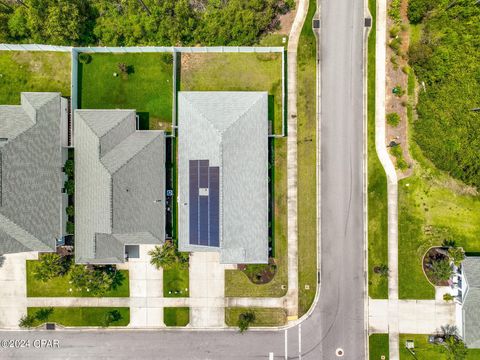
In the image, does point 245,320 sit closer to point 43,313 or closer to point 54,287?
point 54,287

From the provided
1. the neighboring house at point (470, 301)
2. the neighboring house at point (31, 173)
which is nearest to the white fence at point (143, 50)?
the neighboring house at point (31, 173)

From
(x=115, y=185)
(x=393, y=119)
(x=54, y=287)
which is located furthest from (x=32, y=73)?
(x=393, y=119)

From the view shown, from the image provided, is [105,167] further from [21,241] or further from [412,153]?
[412,153]

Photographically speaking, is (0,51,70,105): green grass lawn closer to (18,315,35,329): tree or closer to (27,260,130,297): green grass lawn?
(27,260,130,297): green grass lawn

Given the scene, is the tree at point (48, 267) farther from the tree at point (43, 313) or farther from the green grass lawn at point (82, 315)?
the green grass lawn at point (82, 315)

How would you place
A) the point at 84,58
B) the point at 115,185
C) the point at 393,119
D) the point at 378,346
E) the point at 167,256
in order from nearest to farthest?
1. the point at 115,185
2. the point at 167,256
3. the point at 393,119
4. the point at 84,58
5. the point at 378,346

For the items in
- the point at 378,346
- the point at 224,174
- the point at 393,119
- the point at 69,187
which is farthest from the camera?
the point at 378,346

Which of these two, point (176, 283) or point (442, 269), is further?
point (176, 283)
